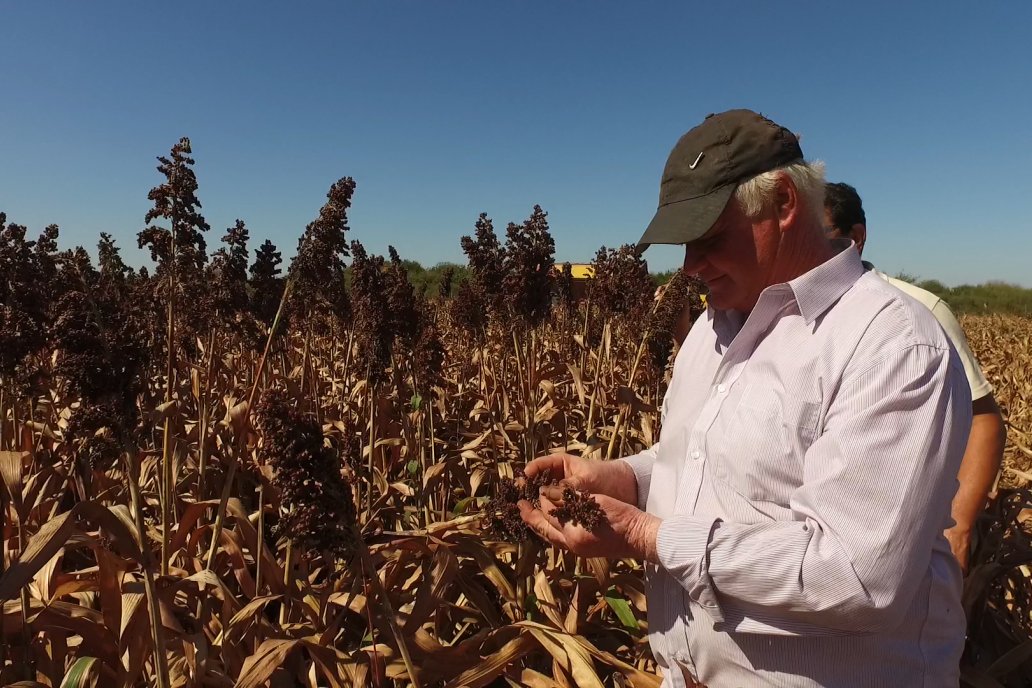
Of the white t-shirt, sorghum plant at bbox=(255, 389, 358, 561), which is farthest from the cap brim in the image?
the white t-shirt

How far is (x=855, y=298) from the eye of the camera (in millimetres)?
1680

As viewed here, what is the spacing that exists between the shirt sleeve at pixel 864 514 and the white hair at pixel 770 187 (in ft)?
1.87

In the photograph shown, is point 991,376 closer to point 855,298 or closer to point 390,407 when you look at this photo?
point 390,407

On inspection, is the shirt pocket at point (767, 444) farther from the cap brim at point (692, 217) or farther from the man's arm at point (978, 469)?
the man's arm at point (978, 469)

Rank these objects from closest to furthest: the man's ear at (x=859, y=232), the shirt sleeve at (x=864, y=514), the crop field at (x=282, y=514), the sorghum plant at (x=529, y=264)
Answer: the shirt sleeve at (x=864, y=514)
the crop field at (x=282, y=514)
the man's ear at (x=859, y=232)
the sorghum plant at (x=529, y=264)

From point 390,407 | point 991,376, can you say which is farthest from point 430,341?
point 991,376

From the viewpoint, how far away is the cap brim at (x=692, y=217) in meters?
1.78

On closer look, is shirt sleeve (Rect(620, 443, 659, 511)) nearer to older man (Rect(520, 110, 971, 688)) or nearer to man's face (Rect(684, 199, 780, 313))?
older man (Rect(520, 110, 971, 688))

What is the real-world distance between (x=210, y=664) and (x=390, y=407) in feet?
10.5

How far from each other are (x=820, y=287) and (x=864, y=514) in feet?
2.17

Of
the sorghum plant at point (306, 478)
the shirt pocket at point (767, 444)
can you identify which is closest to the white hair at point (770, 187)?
the shirt pocket at point (767, 444)

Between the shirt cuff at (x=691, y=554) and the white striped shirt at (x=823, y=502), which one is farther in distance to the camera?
the shirt cuff at (x=691, y=554)

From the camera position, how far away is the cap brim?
1.78m

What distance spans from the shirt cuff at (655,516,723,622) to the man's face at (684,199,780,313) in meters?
0.78
